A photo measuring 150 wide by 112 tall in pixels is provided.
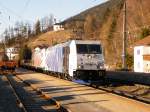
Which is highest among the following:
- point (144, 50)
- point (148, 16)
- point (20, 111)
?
point (148, 16)

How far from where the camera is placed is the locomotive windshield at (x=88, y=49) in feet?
105

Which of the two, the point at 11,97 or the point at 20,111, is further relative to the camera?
the point at 11,97

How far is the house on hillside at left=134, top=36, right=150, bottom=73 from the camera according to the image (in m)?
57.1

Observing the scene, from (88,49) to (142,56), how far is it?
89.5 ft

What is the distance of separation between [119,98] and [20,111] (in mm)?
5929

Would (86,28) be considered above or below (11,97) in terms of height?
above

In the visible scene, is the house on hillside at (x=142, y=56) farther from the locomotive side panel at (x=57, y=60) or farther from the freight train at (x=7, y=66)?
the freight train at (x=7, y=66)

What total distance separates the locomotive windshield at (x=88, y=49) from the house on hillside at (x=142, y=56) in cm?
2426

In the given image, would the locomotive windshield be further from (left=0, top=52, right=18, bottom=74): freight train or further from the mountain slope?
the mountain slope

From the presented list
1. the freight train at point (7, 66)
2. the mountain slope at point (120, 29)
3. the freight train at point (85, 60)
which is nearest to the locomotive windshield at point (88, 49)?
the freight train at point (85, 60)

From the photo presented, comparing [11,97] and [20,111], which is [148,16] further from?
[20,111]

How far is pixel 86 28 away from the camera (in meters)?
91.9

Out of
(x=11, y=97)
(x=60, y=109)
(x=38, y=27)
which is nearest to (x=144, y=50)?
(x=11, y=97)

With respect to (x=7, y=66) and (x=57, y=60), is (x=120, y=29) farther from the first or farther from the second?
(x=57, y=60)
